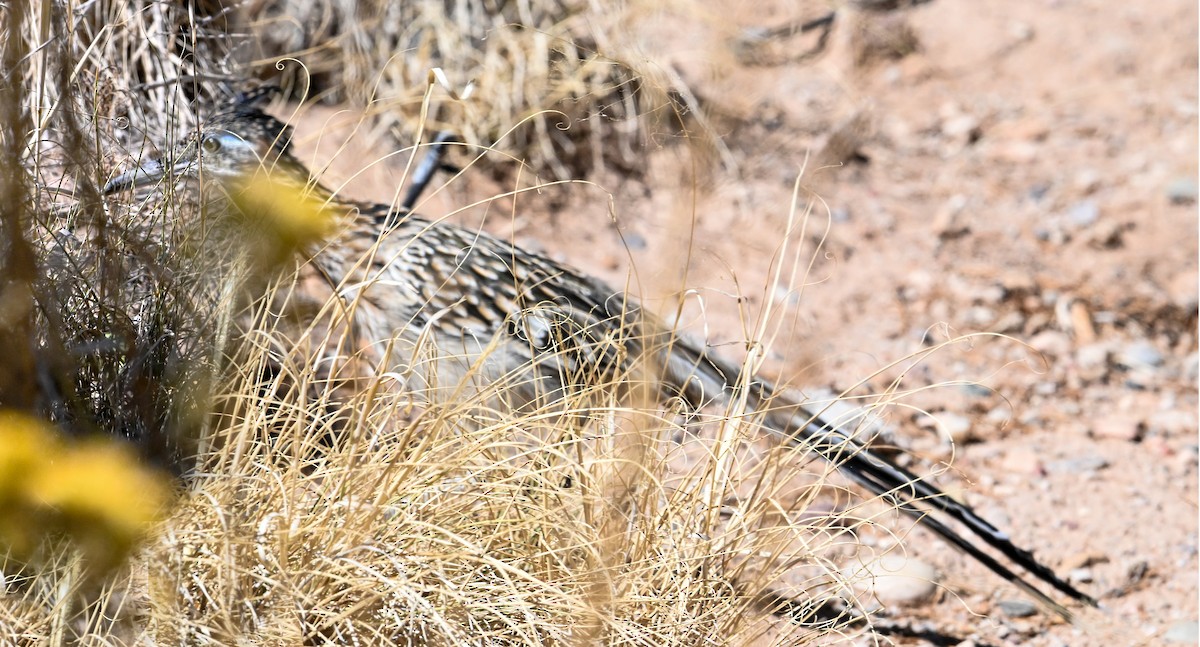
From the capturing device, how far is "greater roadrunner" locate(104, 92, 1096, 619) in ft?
8.27

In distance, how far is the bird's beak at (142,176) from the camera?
2118 millimetres

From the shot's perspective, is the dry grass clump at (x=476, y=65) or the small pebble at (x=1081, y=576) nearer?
the small pebble at (x=1081, y=576)

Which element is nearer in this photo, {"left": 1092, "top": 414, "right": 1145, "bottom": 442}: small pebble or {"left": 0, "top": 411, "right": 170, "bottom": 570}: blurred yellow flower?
{"left": 0, "top": 411, "right": 170, "bottom": 570}: blurred yellow flower

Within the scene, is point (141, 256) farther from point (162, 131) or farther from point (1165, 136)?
point (1165, 136)

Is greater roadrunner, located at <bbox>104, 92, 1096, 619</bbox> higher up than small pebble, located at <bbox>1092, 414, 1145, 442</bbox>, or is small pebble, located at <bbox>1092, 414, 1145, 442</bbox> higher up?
greater roadrunner, located at <bbox>104, 92, 1096, 619</bbox>

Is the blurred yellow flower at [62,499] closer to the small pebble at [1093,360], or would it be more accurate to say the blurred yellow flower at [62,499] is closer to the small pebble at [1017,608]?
the small pebble at [1017,608]

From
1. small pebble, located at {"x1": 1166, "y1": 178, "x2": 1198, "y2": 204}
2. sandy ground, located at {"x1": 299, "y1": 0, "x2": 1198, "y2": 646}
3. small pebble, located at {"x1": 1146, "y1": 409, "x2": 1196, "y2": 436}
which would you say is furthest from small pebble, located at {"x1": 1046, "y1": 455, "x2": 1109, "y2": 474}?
small pebble, located at {"x1": 1166, "y1": 178, "x2": 1198, "y2": 204}

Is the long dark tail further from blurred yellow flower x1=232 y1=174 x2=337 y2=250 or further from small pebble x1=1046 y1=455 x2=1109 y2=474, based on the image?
blurred yellow flower x1=232 y1=174 x2=337 y2=250

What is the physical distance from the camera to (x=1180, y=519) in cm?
310

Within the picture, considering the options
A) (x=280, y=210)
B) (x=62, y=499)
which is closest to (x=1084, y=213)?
(x=280, y=210)

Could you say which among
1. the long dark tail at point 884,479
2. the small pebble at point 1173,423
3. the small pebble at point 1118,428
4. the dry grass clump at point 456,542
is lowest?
the small pebble at point 1173,423

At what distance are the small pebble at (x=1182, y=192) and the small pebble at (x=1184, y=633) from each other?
8.39 ft

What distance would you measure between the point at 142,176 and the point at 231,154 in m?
0.42

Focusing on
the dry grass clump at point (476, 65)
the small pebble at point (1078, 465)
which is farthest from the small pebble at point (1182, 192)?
the dry grass clump at point (476, 65)
